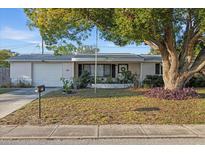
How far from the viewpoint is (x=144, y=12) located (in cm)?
1163

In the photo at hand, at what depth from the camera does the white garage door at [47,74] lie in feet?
97.0

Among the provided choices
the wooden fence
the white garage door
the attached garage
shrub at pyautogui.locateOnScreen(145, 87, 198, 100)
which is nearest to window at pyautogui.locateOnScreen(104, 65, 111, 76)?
the attached garage

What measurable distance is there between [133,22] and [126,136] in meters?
5.84

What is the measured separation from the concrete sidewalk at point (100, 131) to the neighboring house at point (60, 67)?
19.7 meters

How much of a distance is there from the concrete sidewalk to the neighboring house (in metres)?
19.7

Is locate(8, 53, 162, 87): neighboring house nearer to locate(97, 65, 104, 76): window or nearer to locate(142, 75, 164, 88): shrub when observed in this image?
locate(97, 65, 104, 76): window

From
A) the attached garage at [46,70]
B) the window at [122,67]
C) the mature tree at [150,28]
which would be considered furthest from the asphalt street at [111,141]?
the window at [122,67]

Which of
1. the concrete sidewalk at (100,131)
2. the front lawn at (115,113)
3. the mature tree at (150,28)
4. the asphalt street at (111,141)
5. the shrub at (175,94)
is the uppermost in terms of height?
the mature tree at (150,28)

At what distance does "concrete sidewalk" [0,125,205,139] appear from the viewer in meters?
7.99

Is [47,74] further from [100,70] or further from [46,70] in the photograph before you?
[100,70]

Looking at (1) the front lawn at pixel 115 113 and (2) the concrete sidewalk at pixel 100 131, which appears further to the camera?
(1) the front lawn at pixel 115 113

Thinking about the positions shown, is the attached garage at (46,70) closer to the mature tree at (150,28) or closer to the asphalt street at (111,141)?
the mature tree at (150,28)
